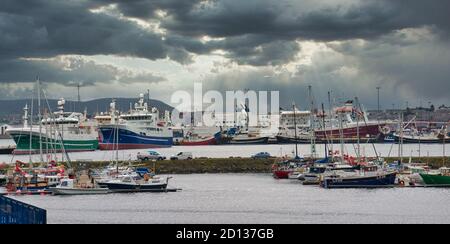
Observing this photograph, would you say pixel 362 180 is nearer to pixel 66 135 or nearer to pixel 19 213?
pixel 19 213

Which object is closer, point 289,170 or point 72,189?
point 72,189

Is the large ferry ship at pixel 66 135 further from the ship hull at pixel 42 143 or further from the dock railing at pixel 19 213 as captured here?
the dock railing at pixel 19 213

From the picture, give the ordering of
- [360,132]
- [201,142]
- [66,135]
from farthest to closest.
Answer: [201,142] < [360,132] < [66,135]

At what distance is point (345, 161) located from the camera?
69250 millimetres

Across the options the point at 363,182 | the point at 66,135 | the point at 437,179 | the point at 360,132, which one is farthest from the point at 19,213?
the point at 360,132

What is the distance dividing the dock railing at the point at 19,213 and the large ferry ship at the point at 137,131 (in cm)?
11296

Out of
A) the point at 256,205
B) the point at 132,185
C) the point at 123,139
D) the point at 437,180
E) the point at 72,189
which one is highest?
the point at 123,139

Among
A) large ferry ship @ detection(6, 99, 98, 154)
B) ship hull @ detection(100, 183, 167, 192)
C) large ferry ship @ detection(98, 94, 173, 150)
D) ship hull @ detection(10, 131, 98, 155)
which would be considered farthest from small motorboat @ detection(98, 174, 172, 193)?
large ferry ship @ detection(98, 94, 173, 150)

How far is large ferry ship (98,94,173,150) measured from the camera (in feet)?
461

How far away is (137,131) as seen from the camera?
143500 mm

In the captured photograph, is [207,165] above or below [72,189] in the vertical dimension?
above

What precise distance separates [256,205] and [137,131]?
9929 cm

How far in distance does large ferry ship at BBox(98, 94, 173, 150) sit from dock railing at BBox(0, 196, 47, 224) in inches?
4447
